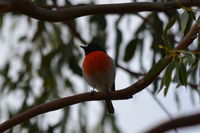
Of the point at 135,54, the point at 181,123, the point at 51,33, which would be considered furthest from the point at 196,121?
the point at 51,33

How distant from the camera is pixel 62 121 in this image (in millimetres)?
4203

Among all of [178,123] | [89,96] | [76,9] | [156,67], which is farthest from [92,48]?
[178,123]

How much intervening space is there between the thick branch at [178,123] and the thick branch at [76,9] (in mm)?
1238

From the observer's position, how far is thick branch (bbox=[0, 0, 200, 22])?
1895 mm

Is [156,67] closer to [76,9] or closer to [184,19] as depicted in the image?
[184,19]

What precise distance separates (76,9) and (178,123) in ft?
4.56

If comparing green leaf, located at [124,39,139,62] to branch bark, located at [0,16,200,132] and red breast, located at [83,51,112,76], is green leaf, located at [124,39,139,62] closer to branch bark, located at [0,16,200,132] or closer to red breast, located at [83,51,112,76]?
red breast, located at [83,51,112,76]

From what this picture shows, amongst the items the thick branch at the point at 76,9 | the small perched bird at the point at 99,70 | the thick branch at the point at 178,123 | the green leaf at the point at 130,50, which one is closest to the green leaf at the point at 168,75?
the thick branch at the point at 76,9

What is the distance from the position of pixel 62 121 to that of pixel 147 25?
1.16 meters

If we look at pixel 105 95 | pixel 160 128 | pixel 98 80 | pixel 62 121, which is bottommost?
pixel 62 121

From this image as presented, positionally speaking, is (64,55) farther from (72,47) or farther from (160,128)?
(160,128)

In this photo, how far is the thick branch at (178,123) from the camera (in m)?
0.74

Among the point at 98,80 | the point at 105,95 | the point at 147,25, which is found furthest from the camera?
the point at 147,25

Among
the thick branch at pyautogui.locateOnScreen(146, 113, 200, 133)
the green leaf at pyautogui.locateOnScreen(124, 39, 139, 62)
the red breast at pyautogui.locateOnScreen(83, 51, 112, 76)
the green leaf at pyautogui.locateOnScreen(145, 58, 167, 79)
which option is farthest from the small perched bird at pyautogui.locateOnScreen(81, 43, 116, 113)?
the thick branch at pyautogui.locateOnScreen(146, 113, 200, 133)
